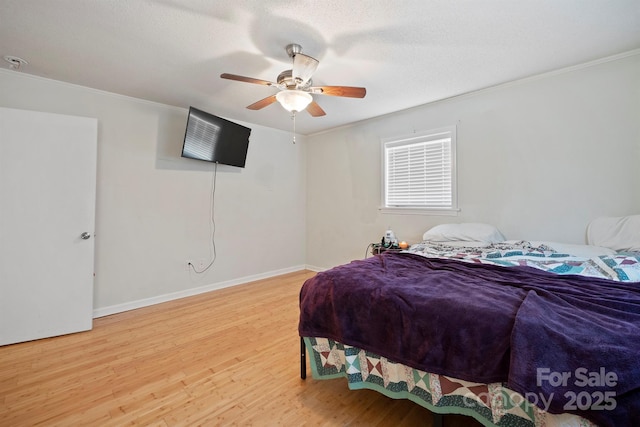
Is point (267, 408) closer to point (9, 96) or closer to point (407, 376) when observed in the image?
point (407, 376)

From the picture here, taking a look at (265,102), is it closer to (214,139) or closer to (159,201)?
(214,139)

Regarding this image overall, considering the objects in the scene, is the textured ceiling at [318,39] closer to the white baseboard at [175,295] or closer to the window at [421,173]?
the window at [421,173]

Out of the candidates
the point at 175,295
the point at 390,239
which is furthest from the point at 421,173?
the point at 175,295

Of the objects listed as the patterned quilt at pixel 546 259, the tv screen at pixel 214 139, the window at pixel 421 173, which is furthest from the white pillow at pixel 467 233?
the tv screen at pixel 214 139

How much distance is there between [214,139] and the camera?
3664mm

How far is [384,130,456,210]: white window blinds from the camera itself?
11.4 ft

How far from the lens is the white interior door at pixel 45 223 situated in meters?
2.47

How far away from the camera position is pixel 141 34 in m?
2.08

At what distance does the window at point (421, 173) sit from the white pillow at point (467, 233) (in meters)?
0.41

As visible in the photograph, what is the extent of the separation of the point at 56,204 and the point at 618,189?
16.9ft

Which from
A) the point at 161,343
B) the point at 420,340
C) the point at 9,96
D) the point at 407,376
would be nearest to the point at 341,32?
the point at 420,340

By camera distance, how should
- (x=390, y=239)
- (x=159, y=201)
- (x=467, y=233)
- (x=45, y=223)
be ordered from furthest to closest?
(x=390, y=239) → (x=159, y=201) → (x=467, y=233) → (x=45, y=223)

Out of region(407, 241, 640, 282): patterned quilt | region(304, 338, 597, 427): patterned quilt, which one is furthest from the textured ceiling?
region(304, 338, 597, 427): patterned quilt

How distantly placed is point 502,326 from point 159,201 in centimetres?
371
